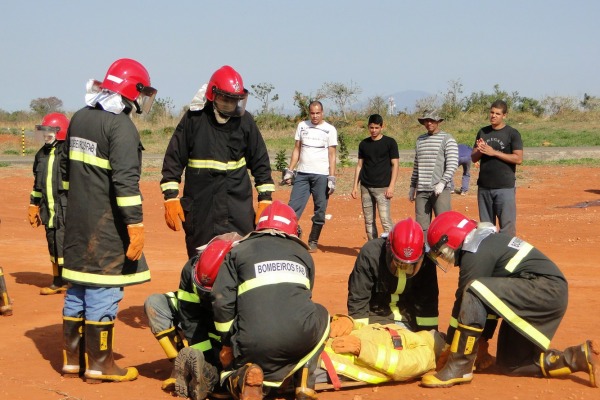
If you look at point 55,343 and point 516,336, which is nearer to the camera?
point 516,336

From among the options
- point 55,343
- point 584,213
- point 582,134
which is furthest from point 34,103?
point 55,343

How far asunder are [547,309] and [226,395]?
250 centimetres

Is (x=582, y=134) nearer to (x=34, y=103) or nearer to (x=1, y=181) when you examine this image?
(x=1, y=181)

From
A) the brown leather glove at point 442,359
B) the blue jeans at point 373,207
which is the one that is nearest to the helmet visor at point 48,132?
the blue jeans at point 373,207

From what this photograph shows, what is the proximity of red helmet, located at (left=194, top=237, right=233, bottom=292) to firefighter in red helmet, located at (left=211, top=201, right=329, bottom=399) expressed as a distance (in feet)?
0.63

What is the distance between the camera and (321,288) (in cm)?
1058

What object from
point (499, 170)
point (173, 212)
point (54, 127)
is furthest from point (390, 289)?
point (54, 127)

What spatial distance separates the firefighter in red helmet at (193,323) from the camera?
240 inches

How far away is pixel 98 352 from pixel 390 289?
2437 mm

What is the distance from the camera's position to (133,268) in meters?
6.81

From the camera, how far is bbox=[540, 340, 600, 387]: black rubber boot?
6.41m

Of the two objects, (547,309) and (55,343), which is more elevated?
(547,309)

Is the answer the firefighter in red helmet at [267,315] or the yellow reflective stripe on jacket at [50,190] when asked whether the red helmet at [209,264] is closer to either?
the firefighter in red helmet at [267,315]

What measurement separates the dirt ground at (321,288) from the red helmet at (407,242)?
99 cm
